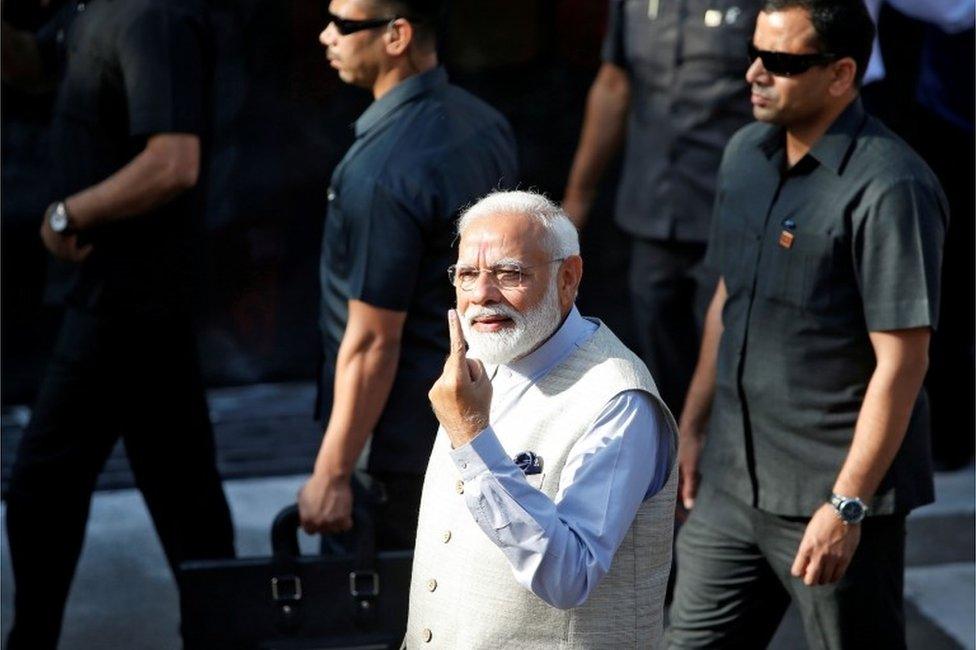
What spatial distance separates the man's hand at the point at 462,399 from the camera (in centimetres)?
306

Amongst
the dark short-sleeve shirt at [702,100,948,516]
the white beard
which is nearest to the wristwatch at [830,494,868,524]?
the dark short-sleeve shirt at [702,100,948,516]

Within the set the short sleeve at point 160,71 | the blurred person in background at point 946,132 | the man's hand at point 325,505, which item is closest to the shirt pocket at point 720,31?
the blurred person in background at point 946,132

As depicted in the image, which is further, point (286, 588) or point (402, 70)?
point (402, 70)

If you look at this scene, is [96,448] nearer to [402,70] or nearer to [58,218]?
[58,218]

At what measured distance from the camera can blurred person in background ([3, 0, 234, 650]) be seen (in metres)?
5.06

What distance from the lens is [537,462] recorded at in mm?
3207

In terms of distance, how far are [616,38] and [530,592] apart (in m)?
3.21

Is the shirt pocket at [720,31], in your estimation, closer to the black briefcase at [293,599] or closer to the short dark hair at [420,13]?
the short dark hair at [420,13]

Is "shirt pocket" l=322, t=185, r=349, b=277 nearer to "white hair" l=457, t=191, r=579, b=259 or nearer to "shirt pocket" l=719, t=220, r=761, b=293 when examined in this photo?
"shirt pocket" l=719, t=220, r=761, b=293

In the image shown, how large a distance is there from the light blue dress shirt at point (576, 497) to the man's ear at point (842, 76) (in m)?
1.30

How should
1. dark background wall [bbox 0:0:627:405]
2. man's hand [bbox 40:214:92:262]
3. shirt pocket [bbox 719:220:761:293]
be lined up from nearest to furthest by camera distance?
shirt pocket [bbox 719:220:761:293] → man's hand [bbox 40:214:92:262] → dark background wall [bbox 0:0:627:405]

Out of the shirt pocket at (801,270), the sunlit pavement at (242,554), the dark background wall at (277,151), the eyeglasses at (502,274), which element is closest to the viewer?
the eyeglasses at (502,274)

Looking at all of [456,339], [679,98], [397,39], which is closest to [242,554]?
[679,98]

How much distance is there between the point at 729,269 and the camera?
14.6 ft
